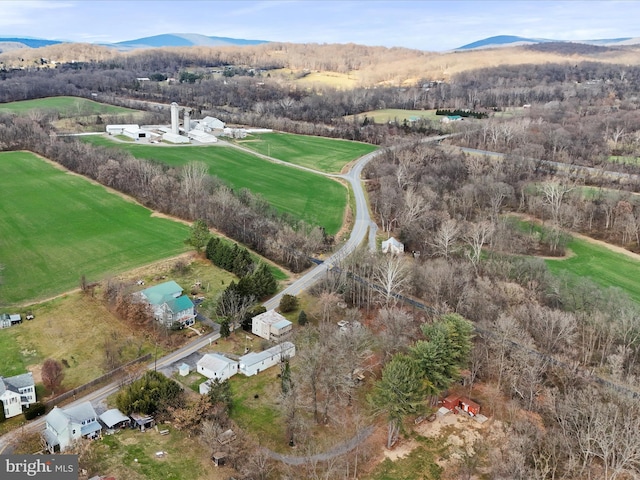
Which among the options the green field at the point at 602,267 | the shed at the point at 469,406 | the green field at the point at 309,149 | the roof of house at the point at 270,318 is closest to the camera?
the shed at the point at 469,406

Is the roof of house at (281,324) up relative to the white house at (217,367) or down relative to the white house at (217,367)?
up

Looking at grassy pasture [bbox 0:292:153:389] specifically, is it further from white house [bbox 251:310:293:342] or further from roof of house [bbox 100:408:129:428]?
white house [bbox 251:310:293:342]

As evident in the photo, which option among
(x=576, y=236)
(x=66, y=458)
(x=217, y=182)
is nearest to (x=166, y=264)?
(x=217, y=182)

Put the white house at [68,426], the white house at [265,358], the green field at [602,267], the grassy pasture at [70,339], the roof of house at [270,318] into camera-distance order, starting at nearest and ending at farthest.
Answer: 1. the white house at [68,426]
2. the grassy pasture at [70,339]
3. the white house at [265,358]
4. the roof of house at [270,318]
5. the green field at [602,267]

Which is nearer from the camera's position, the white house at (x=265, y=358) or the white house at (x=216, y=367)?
the white house at (x=216, y=367)

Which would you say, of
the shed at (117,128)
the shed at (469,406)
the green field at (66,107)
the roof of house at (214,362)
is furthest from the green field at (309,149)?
the shed at (469,406)

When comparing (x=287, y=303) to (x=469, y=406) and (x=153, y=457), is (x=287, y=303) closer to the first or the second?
(x=469, y=406)

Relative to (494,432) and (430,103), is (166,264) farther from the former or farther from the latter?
(430,103)

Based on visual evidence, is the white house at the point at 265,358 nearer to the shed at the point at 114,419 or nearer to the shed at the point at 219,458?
the shed at the point at 219,458
